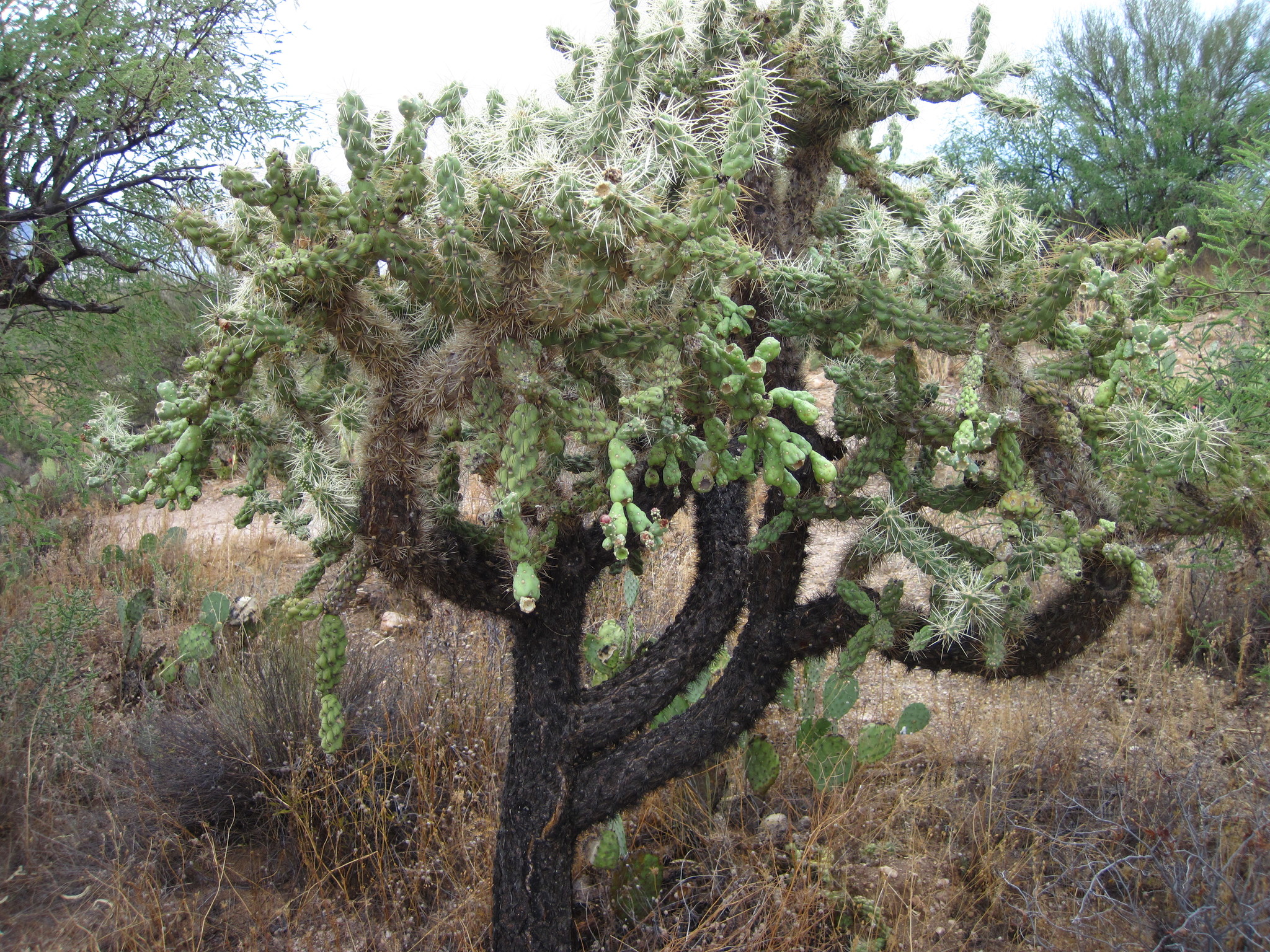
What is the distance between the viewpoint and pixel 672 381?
154cm

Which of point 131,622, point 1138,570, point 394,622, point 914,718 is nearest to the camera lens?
point 1138,570

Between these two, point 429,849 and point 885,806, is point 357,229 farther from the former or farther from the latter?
point 885,806

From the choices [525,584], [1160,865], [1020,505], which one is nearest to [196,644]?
[525,584]

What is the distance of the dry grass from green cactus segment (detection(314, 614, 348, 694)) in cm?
107

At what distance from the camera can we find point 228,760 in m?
3.16

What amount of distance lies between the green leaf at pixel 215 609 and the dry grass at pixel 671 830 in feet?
0.82

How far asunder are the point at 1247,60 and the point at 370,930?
1344 cm

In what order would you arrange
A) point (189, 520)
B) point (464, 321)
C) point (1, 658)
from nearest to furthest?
1. point (464, 321)
2. point (1, 658)
3. point (189, 520)

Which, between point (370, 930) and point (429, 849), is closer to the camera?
point (370, 930)

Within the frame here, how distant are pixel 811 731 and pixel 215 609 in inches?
116

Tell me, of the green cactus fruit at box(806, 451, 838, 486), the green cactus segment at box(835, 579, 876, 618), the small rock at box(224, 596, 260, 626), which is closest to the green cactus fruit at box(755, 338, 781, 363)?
the green cactus fruit at box(806, 451, 838, 486)

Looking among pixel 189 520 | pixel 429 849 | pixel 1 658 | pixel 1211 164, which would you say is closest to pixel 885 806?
pixel 429 849

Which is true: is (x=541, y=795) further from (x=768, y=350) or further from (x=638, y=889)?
(x=768, y=350)

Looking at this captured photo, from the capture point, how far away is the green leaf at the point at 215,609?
12.9ft
